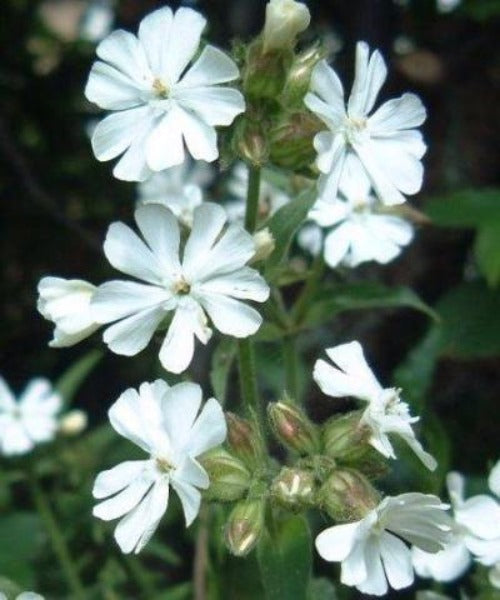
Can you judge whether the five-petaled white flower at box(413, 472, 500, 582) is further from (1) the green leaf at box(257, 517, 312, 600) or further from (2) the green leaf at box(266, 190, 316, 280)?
(2) the green leaf at box(266, 190, 316, 280)

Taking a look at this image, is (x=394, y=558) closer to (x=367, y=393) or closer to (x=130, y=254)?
(x=367, y=393)

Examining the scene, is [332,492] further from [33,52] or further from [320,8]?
[33,52]

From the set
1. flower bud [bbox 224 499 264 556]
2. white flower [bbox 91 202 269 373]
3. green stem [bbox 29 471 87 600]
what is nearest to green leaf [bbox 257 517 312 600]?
flower bud [bbox 224 499 264 556]

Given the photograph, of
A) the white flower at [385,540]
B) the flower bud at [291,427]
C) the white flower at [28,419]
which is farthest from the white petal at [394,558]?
the white flower at [28,419]

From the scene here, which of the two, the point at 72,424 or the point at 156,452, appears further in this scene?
the point at 72,424

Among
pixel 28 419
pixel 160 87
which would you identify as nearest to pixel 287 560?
pixel 160 87

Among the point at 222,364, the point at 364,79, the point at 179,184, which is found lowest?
the point at 179,184

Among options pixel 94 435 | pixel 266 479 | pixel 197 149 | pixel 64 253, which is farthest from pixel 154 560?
pixel 197 149
